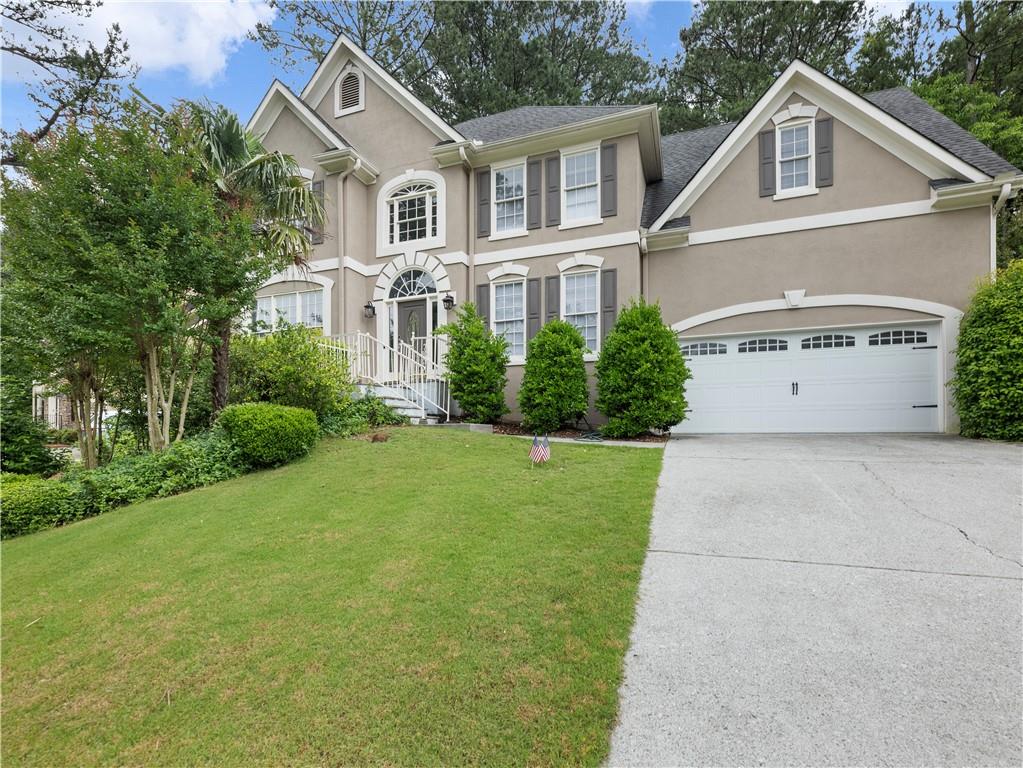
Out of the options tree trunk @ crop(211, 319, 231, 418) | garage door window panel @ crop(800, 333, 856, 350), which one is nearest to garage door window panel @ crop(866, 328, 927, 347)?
garage door window panel @ crop(800, 333, 856, 350)

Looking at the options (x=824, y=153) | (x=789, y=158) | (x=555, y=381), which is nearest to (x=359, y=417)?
(x=555, y=381)

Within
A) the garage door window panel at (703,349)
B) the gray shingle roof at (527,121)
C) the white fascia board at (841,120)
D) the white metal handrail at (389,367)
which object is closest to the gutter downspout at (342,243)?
the white metal handrail at (389,367)

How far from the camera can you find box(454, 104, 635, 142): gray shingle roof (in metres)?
11.2

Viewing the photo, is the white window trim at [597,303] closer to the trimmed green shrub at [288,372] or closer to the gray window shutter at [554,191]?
the gray window shutter at [554,191]

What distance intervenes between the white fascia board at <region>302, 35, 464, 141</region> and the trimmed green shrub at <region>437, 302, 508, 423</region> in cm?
480

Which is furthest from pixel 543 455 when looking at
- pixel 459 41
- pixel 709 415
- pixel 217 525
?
pixel 459 41

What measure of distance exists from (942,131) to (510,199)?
902cm

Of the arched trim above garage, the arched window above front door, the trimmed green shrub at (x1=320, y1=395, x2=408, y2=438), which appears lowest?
the trimmed green shrub at (x1=320, y1=395, x2=408, y2=438)

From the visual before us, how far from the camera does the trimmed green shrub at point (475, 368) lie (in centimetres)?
955

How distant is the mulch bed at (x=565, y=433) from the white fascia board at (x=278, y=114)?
7.71 m

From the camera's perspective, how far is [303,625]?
9.10 ft

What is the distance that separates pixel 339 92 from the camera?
40.9 feet

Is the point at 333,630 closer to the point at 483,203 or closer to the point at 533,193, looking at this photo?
the point at 533,193

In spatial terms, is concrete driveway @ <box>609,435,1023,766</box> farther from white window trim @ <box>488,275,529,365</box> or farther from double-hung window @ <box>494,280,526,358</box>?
double-hung window @ <box>494,280,526,358</box>
